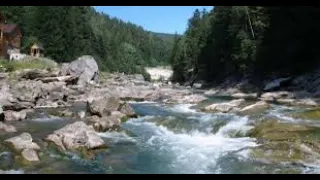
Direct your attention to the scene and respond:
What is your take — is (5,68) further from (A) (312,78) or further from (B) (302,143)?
(B) (302,143)

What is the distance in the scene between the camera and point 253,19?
5762 centimetres

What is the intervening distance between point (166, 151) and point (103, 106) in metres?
10.8

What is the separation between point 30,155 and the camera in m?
15.9

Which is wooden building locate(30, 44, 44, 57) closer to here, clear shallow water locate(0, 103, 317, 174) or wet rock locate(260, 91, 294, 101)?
wet rock locate(260, 91, 294, 101)

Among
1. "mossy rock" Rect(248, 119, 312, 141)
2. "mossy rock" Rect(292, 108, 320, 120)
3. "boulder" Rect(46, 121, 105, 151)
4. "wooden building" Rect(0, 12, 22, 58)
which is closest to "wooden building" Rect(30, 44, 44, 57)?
"wooden building" Rect(0, 12, 22, 58)

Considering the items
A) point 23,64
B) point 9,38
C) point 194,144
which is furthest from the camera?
point 9,38

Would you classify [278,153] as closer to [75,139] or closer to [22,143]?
[75,139]

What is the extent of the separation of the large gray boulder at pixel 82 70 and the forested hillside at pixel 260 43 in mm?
19519

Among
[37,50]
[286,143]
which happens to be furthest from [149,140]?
[37,50]

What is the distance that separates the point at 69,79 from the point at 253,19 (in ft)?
81.4

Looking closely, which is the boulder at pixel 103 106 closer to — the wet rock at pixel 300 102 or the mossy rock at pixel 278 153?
the mossy rock at pixel 278 153

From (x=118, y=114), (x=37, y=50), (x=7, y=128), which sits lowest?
(x=7, y=128)
